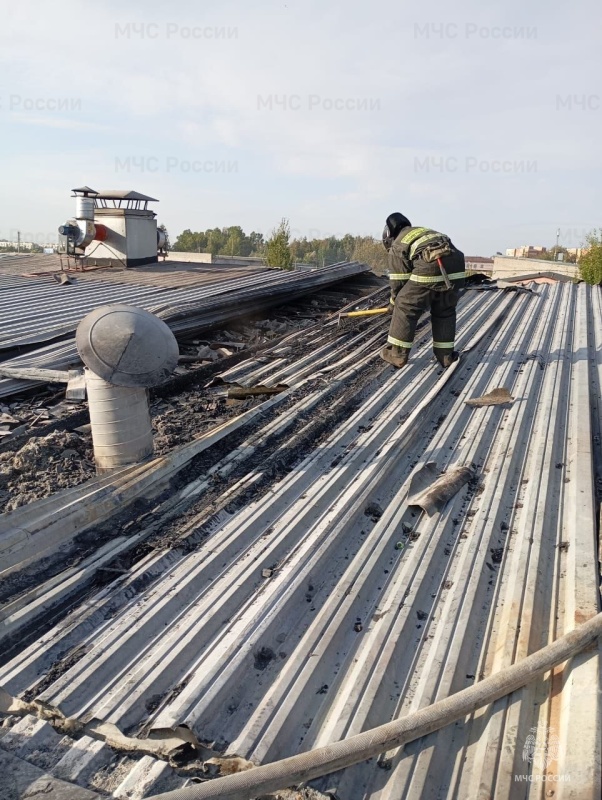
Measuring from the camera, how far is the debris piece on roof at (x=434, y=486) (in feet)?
9.75

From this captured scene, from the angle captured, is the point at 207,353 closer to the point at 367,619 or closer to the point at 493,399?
the point at 493,399

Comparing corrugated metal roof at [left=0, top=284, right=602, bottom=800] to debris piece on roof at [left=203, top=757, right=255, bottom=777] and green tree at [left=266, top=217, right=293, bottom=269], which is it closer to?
debris piece on roof at [left=203, top=757, right=255, bottom=777]

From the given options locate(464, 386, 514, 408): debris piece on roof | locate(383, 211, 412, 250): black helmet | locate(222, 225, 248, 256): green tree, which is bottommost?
locate(464, 386, 514, 408): debris piece on roof

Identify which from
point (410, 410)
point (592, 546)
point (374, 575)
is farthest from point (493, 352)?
point (374, 575)

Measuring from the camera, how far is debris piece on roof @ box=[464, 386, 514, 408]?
4.42 m

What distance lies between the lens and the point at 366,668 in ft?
6.45

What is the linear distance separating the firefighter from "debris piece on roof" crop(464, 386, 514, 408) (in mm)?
749

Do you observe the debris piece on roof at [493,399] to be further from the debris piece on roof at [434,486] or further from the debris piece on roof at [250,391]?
the debris piece on roof at [250,391]

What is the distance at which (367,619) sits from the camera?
2219 mm

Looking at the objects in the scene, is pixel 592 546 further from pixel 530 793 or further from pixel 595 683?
pixel 530 793

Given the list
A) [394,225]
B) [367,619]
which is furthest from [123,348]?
[394,225]

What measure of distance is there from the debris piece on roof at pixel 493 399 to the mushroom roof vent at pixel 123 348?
248 cm

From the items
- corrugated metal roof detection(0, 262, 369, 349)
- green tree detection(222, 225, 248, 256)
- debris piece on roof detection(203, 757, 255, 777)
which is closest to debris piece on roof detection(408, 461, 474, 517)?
debris piece on roof detection(203, 757, 255, 777)

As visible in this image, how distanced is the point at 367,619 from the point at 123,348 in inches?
73.5
